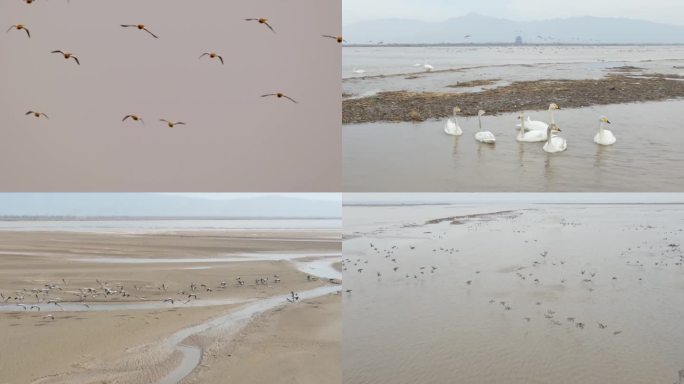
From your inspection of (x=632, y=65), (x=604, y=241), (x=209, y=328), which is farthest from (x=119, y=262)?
(x=632, y=65)

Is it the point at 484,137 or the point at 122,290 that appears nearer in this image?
the point at 484,137

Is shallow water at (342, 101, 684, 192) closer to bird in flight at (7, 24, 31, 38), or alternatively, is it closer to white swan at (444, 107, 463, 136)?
white swan at (444, 107, 463, 136)

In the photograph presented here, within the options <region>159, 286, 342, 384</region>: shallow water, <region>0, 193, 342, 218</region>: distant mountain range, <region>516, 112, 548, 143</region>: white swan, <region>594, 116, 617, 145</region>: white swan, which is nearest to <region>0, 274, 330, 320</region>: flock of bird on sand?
<region>159, 286, 342, 384</region>: shallow water

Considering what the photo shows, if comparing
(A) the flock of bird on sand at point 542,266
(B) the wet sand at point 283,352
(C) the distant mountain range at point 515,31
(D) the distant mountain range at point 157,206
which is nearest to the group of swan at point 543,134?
(C) the distant mountain range at point 515,31

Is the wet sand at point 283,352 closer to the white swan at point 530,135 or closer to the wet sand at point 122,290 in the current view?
the wet sand at point 122,290

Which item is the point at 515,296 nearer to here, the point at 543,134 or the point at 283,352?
the point at 543,134

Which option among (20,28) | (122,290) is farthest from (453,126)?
(20,28)

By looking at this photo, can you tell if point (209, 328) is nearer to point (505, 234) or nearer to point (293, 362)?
point (293, 362)
